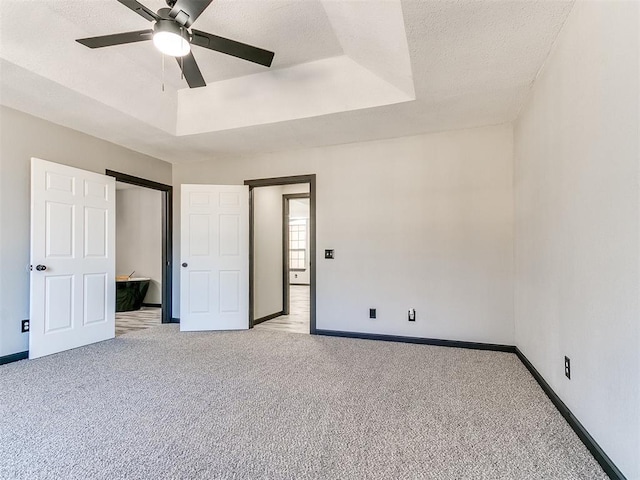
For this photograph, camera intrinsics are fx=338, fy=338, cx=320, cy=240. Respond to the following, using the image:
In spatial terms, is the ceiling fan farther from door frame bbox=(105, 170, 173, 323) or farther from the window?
the window

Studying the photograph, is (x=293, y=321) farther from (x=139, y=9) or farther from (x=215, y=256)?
(x=139, y=9)

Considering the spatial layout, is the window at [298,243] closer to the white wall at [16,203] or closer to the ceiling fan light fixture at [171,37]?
the white wall at [16,203]

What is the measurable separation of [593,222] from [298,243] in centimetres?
927

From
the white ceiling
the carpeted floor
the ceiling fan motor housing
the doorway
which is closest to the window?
the doorway

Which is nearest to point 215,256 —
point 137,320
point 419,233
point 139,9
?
point 137,320

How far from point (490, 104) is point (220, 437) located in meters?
3.33

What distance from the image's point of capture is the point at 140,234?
22.0 ft

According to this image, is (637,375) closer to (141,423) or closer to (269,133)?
→ (141,423)

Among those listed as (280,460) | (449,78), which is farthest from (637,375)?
(449,78)

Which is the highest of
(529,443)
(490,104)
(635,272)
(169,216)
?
(490,104)

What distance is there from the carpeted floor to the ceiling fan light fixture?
228cm

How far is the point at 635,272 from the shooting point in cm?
130

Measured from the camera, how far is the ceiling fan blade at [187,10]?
1830 mm

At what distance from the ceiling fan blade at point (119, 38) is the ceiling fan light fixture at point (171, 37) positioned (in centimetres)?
8
